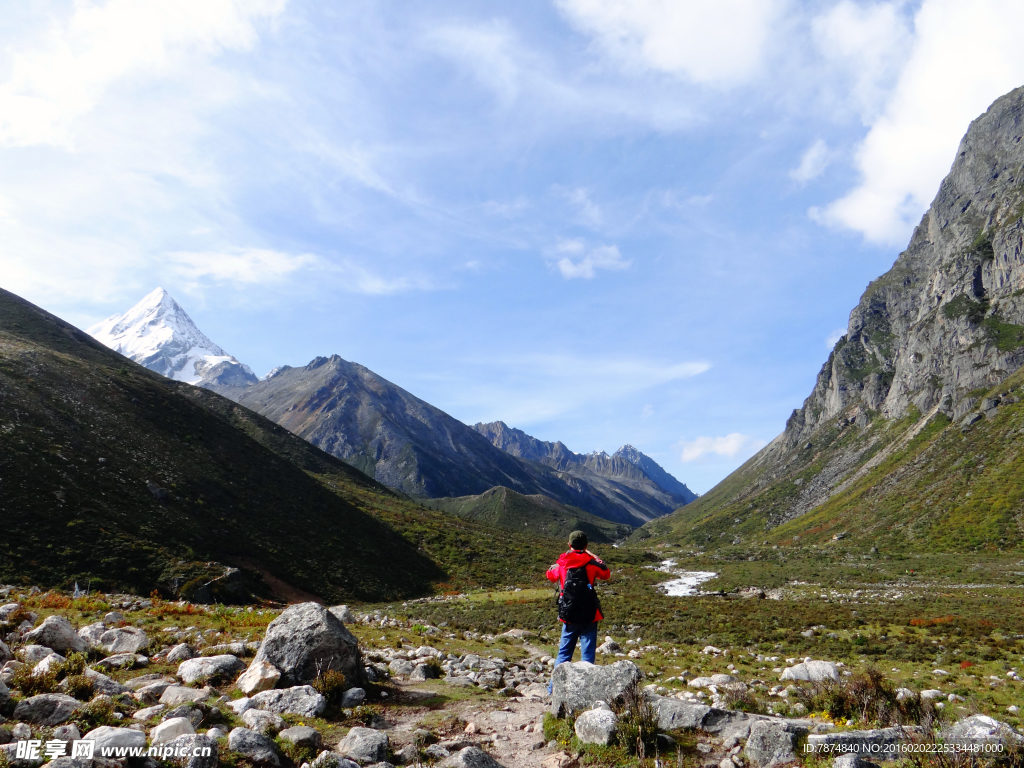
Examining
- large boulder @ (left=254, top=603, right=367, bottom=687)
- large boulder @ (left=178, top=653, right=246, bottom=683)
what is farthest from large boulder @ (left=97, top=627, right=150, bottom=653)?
large boulder @ (left=254, top=603, right=367, bottom=687)

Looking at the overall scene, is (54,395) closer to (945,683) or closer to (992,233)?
(945,683)

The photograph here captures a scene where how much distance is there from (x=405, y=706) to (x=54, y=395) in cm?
6175

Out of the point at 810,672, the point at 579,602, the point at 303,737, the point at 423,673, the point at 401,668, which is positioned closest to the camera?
the point at 303,737

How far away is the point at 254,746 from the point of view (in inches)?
285

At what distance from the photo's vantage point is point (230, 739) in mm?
7285

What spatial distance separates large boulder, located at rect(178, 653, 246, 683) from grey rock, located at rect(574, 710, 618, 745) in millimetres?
8255

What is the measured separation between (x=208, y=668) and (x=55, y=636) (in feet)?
11.5

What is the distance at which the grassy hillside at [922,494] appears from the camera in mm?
91062

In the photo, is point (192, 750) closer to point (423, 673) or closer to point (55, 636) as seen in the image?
point (55, 636)

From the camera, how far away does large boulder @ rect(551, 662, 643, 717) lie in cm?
939

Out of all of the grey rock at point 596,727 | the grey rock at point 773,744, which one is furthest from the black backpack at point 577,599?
the grey rock at point 773,744

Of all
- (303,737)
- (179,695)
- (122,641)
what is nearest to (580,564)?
(303,737)

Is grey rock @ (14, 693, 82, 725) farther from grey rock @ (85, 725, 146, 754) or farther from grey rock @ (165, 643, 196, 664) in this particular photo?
grey rock @ (165, 643, 196, 664)

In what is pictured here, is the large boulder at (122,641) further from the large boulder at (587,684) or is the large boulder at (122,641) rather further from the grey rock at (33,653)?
the large boulder at (587,684)
